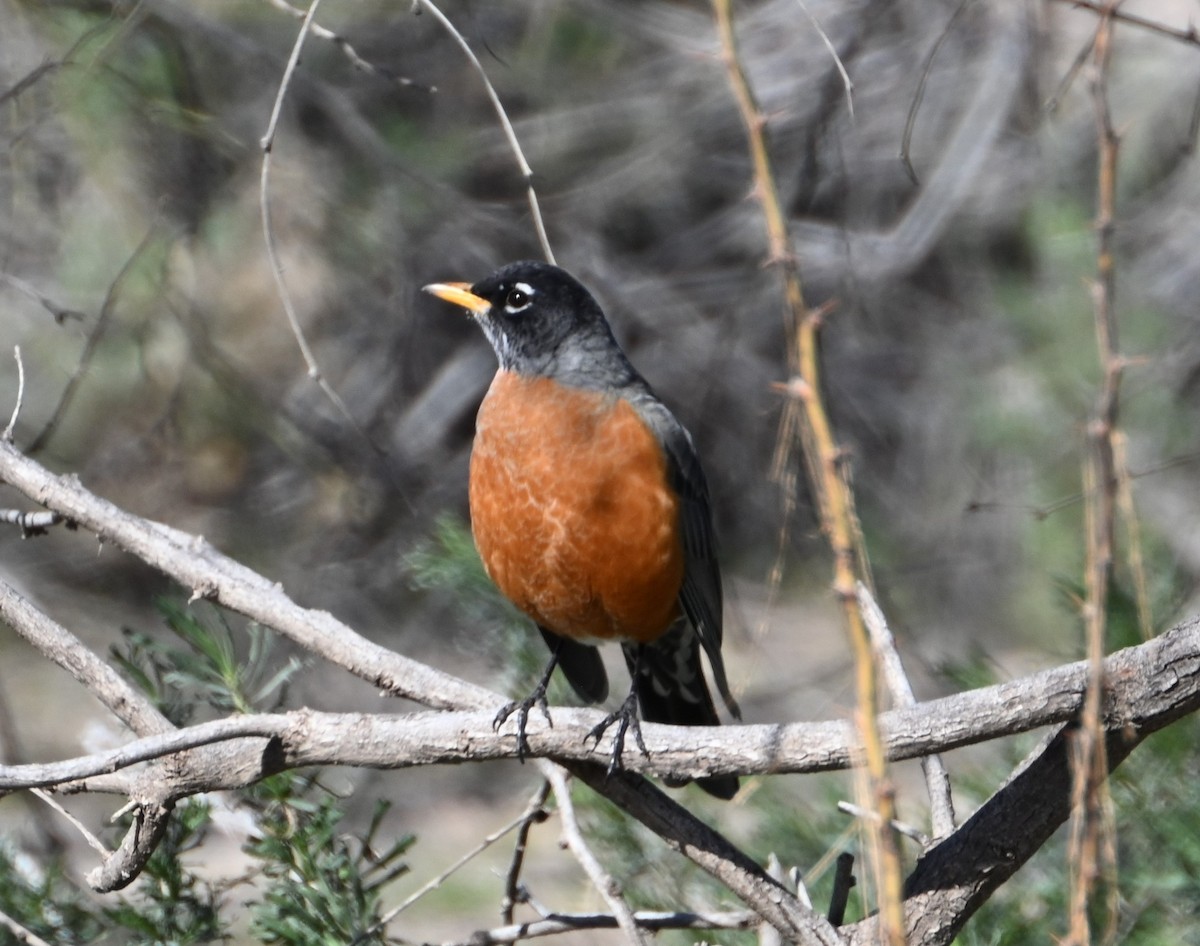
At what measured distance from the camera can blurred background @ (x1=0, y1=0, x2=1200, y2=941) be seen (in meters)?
5.40

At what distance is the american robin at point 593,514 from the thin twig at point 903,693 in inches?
16.5

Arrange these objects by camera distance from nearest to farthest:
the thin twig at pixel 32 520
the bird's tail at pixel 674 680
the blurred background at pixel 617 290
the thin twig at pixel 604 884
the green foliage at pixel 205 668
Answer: the thin twig at pixel 604 884
the green foliage at pixel 205 668
the thin twig at pixel 32 520
the bird's tail at pixel 674 680
the blurred background at pixel 617 290

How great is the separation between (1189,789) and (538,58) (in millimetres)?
4049

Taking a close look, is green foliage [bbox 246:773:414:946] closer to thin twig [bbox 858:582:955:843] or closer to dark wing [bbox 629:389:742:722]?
thin twig [bbox 858:582:955:843]

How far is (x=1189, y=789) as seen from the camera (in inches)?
108

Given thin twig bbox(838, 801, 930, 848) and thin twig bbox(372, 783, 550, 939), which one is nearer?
thin twig bbox(838, 801, 930, 848)

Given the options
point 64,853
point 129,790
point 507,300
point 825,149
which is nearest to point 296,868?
point 129,790

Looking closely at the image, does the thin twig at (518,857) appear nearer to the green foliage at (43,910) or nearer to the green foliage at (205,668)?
the green foliage at (205,668)

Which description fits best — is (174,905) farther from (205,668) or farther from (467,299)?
(467,299)

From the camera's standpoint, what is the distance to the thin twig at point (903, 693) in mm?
2379

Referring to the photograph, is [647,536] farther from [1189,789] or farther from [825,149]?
[825,149]

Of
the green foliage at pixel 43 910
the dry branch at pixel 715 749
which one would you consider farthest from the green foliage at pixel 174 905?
the dry branch at pixel 715 749

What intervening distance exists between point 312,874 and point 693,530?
1.24 metres

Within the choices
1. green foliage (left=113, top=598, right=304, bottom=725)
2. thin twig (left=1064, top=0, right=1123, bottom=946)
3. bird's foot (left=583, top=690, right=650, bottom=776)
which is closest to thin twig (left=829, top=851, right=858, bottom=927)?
bird's foot (left=583, top=690, right=650, bottom=776)
